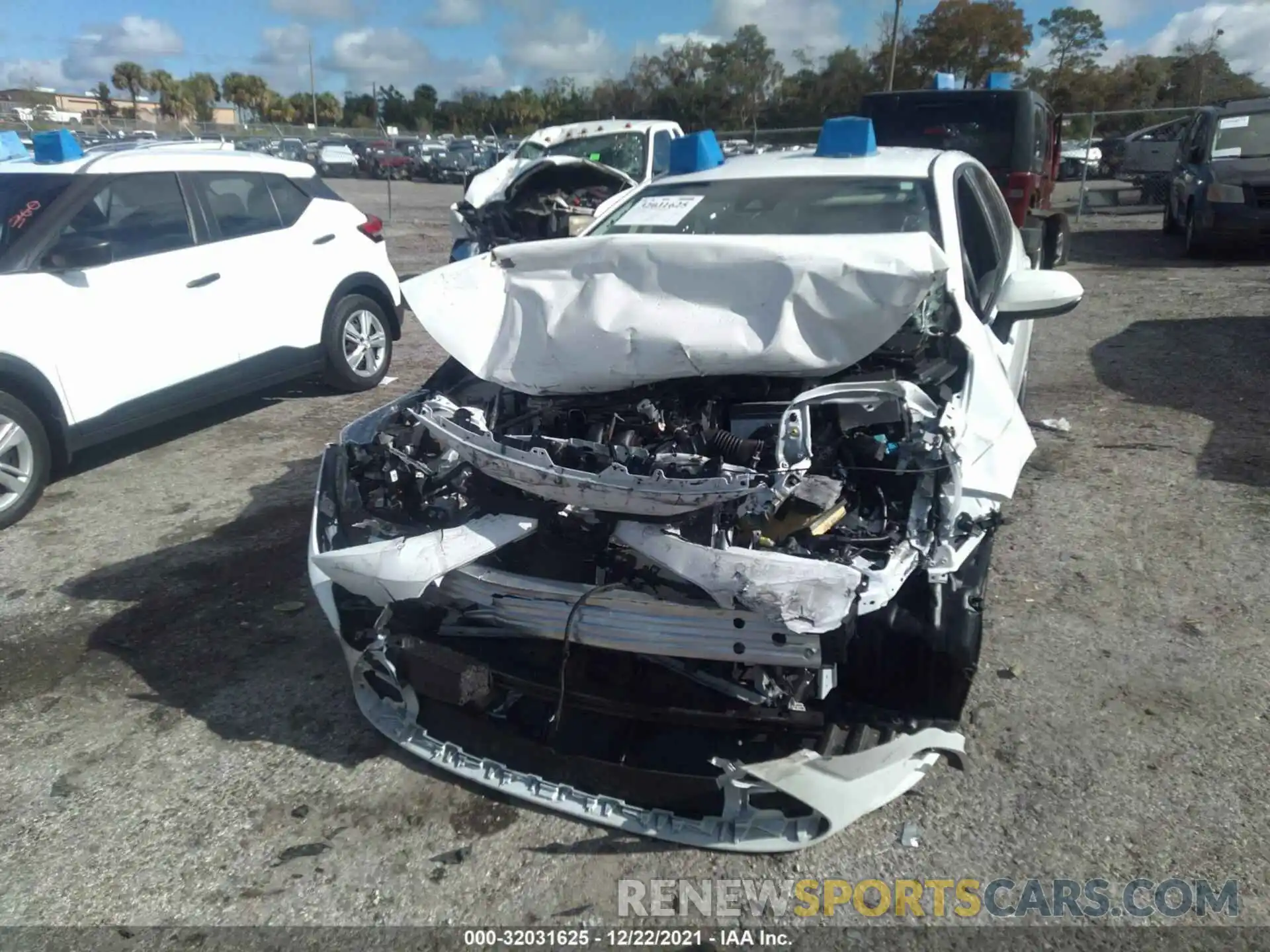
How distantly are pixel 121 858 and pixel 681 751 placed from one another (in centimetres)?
167

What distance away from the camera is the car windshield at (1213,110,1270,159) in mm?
11539

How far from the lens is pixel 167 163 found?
235 inches

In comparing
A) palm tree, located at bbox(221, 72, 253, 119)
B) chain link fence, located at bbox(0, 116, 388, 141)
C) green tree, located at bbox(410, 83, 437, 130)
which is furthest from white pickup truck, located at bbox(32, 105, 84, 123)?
palm tree, located at bbox(221, 72, 253, 119)

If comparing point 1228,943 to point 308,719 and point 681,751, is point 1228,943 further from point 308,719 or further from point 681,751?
point 308,719

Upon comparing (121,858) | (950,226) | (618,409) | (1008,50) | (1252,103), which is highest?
(1008,50)

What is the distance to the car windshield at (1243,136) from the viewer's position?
37.9 feet

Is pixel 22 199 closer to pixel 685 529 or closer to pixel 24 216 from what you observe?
pixel 24 216

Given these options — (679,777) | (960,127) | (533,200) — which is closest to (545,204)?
(533,200)

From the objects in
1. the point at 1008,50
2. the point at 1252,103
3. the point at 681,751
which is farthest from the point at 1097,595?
the point at 1008,50

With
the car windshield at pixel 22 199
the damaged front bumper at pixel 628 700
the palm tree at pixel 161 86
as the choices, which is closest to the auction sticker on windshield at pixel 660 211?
the damaged front bumper at pixel 628 700

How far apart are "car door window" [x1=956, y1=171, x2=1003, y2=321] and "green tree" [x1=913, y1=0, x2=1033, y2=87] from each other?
45.6 metres

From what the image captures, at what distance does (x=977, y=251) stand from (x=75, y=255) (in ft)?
15.2

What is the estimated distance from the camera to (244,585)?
171 inches

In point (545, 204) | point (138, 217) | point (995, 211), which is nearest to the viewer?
point (995, 211)
